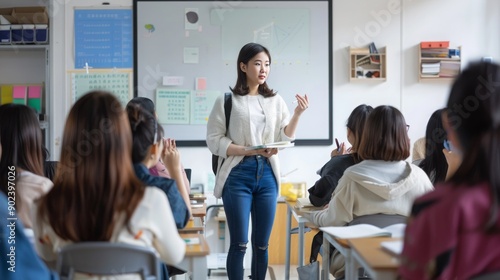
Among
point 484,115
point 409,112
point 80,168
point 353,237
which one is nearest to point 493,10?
point 409,112

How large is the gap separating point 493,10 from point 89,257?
4505mm

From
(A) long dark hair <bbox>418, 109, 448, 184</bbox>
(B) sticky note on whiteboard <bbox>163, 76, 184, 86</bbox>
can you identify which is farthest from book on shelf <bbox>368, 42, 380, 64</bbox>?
(A) long dark hair <bbox>418, 109, 448, 184</bbox>

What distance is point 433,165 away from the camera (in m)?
2.71

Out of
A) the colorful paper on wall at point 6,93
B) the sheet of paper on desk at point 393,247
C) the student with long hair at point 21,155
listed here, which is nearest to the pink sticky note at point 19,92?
the colorful paper on wall at point 6,93

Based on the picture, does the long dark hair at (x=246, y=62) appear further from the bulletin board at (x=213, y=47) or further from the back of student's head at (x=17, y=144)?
the bulletin board at (x=213, y=47)

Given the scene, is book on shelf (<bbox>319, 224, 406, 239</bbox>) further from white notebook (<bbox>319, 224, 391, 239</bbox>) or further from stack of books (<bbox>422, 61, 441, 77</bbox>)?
stack of books (<bbox>422, 61, 441, 77</bbox>)

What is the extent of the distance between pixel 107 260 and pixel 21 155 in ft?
2.71

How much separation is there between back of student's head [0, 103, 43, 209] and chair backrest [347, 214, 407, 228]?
4.38 feet

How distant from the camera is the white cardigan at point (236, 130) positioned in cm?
296

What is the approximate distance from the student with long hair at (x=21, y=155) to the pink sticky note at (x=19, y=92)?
2.83 metres

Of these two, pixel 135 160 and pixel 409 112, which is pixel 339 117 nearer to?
pixel 409 112

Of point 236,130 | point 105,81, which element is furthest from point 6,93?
point 236,130

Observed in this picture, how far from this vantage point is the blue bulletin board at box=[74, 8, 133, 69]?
15.6ft

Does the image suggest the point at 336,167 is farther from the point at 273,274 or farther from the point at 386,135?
the point at 273,274
